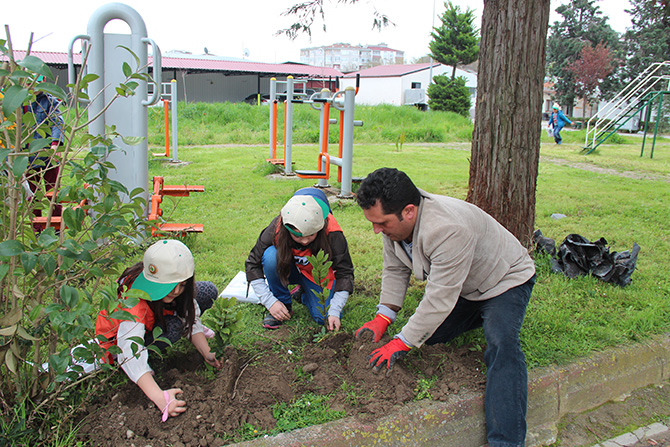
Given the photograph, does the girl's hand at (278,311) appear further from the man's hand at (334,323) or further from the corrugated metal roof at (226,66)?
the corrugated metal roof at (226,66)

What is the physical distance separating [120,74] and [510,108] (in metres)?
3.07

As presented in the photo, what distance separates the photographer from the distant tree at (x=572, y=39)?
41.2 metres

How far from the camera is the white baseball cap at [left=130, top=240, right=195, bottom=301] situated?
2.33 meters

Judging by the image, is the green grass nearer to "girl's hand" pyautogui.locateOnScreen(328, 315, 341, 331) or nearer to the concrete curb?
"girl's hand" pyautogui.locateOnScreen(328, 315, 341, 331)

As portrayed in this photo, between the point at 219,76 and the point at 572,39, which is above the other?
the point at 572,39

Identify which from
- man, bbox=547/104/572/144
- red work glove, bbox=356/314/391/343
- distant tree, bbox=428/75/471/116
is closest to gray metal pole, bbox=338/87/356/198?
red work glove, bbox=356/314/391/343

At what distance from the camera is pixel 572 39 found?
41969mm

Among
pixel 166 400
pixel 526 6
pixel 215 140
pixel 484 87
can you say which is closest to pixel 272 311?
pixel 166 400

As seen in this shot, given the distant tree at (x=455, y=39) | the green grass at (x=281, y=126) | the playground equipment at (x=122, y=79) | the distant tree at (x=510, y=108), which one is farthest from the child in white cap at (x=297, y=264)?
the distant tree at (x=455, y=39)

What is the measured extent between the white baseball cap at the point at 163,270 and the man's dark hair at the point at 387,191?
85 cm

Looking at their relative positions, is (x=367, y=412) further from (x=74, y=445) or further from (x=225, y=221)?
(x=225, y=221)

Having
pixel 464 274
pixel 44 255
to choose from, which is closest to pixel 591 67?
pixel 464 274

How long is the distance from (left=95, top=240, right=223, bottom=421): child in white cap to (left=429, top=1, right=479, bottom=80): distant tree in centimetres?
3368

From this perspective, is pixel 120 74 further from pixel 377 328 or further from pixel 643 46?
pixel 643 46
